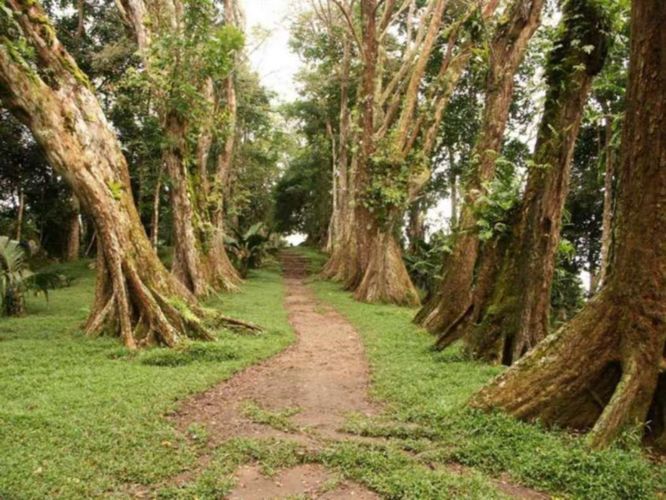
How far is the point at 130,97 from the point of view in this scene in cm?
1681

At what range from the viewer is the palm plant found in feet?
35.8

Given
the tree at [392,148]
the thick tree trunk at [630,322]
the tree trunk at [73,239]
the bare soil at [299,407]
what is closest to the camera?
the bare soil at [299,407]

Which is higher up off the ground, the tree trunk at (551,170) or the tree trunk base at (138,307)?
the tree trunk at (551,170)

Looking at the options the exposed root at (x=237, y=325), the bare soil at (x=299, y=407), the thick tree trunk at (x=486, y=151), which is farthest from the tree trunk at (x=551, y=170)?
the exposed root at (x=237, y=325)

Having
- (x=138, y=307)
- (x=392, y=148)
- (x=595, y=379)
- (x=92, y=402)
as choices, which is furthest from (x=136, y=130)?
(x=595, y=379)

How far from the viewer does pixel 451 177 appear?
25.9 metres

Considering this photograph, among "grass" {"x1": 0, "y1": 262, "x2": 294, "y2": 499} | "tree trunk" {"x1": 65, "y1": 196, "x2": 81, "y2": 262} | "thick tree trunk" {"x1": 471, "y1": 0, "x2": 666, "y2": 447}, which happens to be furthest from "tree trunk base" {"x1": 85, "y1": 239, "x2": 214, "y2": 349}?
"tree trunk" {"x1": 65, "y1": 196, "x2": 81, "y2": 262}

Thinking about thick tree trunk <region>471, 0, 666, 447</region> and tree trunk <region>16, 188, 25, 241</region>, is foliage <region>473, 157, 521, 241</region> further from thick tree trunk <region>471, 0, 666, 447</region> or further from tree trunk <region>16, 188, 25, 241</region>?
tree trunk <region>16, 188, 25, 241</region>

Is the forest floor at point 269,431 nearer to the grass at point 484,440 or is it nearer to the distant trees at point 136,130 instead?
the grass at point 484,440

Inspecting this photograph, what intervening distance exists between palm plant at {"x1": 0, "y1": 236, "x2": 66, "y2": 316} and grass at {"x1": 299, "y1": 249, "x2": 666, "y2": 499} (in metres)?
8.02

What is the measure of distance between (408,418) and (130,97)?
14842mm

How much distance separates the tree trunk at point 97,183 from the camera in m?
8.76

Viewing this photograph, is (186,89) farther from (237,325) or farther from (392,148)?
(392,148)

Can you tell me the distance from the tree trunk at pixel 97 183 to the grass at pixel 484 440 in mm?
3967
